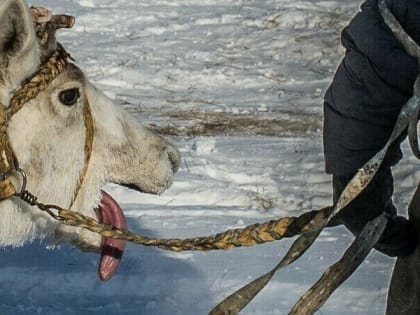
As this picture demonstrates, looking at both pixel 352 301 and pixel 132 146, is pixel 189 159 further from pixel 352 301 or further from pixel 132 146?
pixel 132 146

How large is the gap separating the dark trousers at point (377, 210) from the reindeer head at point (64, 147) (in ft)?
2.34

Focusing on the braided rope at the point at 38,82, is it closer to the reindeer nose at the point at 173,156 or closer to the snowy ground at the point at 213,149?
the reindeer nose at the point at 173,156

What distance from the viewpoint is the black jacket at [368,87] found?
10.6 feet

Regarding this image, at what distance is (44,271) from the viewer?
5801mm

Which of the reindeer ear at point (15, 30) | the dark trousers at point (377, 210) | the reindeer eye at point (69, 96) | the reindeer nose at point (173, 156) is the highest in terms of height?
the reindeer ear at point (15, 30)

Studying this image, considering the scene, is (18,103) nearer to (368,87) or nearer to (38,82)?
(38,82)

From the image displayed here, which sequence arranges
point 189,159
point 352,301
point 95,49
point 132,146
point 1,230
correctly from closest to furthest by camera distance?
point 1,230 → point 132,146 → point 352,301 → point 189,159 → point 95,49

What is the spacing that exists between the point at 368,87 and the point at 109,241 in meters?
1.22

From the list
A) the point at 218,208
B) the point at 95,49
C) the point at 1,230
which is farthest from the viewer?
the point at 95,49

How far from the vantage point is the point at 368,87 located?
3.32 m

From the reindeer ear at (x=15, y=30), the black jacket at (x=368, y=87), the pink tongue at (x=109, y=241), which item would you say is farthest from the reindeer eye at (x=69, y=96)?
the black jacket at (x=368, y=87)

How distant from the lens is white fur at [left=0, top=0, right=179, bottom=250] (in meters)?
3.53

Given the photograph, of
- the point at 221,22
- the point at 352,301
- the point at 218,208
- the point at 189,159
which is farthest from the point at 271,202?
the point at 221,22

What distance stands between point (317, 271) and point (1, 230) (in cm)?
245
